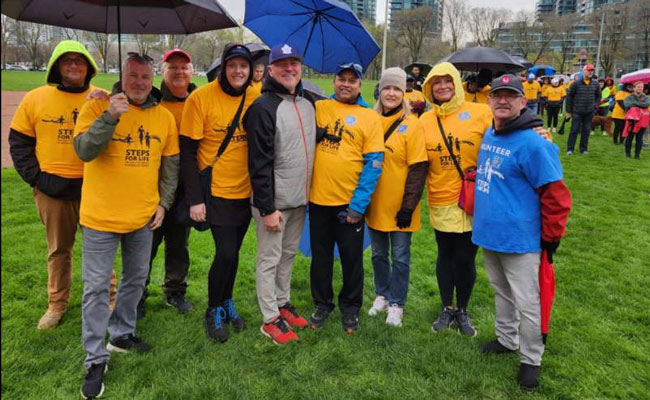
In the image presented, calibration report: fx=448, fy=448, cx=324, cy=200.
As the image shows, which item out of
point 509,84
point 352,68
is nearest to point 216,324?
point 352,68

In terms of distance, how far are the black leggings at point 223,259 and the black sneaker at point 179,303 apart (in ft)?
1.67

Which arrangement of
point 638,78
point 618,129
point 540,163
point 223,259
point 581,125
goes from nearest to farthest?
point 540,163
point 223,259
point 581,125
point 638,78
point 618,129

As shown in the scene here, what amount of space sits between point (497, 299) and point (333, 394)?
1.51 m

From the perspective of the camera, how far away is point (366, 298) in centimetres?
470

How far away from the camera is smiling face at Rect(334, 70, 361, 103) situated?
3744 mm

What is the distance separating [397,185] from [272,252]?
1224mm

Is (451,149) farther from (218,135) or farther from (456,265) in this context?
(218,135)

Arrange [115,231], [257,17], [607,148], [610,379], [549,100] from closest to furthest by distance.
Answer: [115,231] < [610,379] < [257,17] < [607,148] < [549,100]

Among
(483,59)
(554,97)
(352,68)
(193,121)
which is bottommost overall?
(193,121)

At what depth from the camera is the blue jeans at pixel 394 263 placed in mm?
4027

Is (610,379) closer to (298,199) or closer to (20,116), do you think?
(298,199)

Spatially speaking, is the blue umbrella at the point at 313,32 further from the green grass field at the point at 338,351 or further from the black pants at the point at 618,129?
the black pants at the point at 618,129

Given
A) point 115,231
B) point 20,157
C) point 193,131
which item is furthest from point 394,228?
point 20,157

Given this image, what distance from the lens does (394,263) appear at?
4082 millimetres
